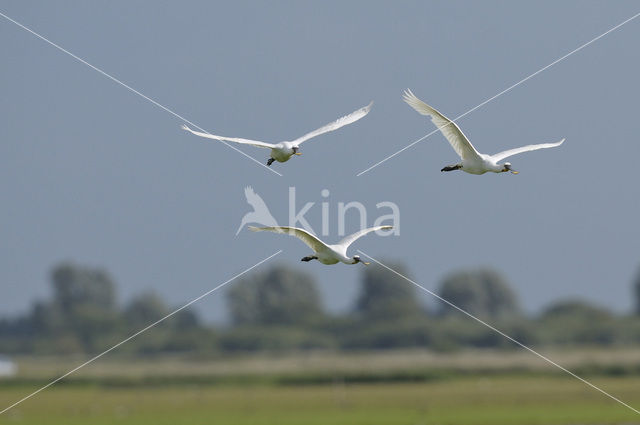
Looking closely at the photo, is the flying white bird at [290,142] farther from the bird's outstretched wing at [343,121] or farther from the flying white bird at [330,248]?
the flying white bird at [330,248]

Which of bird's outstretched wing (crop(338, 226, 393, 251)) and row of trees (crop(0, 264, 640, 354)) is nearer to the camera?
bird's outstretched wing (crop(338, 226, 393, 251))

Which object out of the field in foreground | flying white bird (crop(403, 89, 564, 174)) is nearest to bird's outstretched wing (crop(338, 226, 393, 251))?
flying white bird (crop(403, 89, 564, 174))

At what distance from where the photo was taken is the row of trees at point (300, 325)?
98.6 meters

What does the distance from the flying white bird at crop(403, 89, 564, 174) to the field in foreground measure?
30.0 m

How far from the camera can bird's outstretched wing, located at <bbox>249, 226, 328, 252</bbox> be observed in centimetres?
2881

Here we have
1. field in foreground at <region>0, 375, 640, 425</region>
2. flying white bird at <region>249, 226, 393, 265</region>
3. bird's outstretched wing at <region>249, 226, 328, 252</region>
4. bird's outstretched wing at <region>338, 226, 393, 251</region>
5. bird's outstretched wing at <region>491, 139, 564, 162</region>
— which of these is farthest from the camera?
field in foreground at <region>0, 375, 640, 425</region>

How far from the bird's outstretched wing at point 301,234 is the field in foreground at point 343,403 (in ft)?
107

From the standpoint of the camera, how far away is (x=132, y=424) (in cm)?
6619

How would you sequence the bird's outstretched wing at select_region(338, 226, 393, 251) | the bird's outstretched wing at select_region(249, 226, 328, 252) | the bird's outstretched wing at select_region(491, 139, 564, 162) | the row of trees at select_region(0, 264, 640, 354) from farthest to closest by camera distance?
the row of trees at select_region(0, 264, 640, 354)
the bird's outstretched wing at select_region(491, 139, 564, 162)
the bird's outstretched wing at select_region(338, 226, 393, 251)
the bird's outstretched wing at select_region(249, 226, 328, 252)

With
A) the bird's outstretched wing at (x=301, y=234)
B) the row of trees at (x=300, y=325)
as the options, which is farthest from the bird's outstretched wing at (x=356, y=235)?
the row of trees at (x=300, y=325)

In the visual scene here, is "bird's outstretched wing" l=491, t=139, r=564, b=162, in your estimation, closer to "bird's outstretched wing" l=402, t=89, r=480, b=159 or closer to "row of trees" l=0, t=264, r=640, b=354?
"bird's outstretched wing" l=402, t=89, r=480, b=159

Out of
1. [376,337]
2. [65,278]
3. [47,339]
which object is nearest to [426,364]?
[376,337]

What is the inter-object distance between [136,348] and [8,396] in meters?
17.0

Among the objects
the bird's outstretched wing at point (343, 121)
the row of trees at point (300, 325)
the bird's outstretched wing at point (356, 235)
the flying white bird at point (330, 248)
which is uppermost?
the row of trees at point (300, 325)
